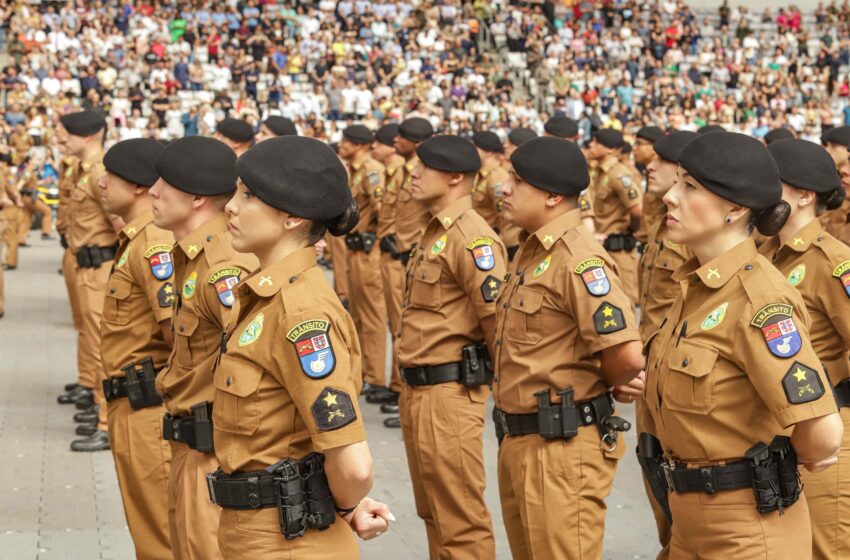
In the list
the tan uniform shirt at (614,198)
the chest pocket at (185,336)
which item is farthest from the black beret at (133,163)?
the tan uniform shirt at (614,198)

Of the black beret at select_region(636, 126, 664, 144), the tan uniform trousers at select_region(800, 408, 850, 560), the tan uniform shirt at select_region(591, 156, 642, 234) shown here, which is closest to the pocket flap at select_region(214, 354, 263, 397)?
the tan uniform trousers at select_region(800, 408, 850, 560)

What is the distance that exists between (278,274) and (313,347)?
31 centimetres

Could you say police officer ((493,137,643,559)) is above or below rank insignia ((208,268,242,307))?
below

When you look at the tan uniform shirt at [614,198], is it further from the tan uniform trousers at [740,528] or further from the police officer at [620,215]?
the tan uniform trousers at [740,528]

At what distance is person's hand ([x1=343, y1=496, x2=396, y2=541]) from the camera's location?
3574 millimetres

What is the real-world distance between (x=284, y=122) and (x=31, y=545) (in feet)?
18.8

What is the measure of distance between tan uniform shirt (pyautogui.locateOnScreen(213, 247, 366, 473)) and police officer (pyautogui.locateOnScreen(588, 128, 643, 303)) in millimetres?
8723

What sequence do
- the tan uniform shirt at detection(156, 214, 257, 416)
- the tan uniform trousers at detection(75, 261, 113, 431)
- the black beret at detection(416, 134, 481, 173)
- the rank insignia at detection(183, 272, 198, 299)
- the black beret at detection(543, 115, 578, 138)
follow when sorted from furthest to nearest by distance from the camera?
the black beret at detection(543, 115, 578, 138), the tan uniform trousers at detection(75, 261, 113, 431), the black beret at detection(416, 134, 481, 173), the rank insignia at detection(183, 272, 198, 299), the tan uniform shirt at detection(156, 214, 257, 416)

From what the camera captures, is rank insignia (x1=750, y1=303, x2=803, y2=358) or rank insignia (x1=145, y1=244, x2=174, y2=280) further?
rank insignia (x1=145, y1=244, x2=174, y2=280)

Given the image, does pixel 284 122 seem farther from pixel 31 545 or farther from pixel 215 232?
pixel 215 232

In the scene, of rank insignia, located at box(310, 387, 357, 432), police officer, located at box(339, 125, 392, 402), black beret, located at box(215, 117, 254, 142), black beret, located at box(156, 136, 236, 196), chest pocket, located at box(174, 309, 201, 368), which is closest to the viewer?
rank insignia, located at box(310, 387, 357, 432)

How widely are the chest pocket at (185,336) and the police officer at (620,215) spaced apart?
7850 mm

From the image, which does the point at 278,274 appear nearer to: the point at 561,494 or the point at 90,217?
the point at 561,494

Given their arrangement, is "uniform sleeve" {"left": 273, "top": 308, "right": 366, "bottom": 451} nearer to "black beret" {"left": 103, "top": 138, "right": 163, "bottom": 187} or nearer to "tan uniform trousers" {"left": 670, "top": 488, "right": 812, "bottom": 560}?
"tan uniform trousers" {"left": 670, "top": 488, "right": 812, "bottom": 560}
